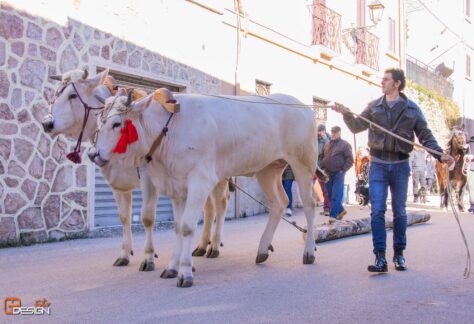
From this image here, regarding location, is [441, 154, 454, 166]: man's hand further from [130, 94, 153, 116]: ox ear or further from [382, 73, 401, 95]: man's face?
[130, 94, 153, 116]: ox ear

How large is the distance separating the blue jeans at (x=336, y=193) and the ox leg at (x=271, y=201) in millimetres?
4284

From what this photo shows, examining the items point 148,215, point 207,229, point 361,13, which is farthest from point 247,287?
point 361,13

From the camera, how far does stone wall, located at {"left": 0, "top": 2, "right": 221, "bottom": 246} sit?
846cm

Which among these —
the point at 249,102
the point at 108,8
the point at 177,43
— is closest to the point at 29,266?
the point at 249,102

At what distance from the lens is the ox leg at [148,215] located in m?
6.23

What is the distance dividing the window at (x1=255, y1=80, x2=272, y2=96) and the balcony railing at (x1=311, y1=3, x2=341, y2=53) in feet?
9.36

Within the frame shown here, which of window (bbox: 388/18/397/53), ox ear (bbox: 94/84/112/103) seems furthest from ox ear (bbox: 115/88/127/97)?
window (bbox: 388/18/397/53)

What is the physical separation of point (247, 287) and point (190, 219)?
79cm

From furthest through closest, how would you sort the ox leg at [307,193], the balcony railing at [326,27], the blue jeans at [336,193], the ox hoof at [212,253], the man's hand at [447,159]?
the balcony railing at [326,27] < the blue jeans at [336,193] < the ox hoof at [212,253] < the ox leg at [307,193] < the man's hand at [447,159]

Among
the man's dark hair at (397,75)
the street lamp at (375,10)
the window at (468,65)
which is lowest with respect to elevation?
the man's dark hair at (397,75)

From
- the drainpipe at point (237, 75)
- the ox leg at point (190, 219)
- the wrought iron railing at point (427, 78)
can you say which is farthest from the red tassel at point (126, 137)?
the wrought iron railing at point (427, 78)

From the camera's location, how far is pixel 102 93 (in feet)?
20.8

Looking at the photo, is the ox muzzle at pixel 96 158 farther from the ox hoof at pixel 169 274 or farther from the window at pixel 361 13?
the window at pixel 361 13

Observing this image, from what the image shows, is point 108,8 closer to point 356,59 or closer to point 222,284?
point 222,284
